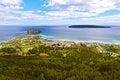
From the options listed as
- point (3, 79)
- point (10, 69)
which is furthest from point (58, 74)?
point (3, 79)

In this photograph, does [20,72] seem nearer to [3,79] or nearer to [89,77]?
[3,79]

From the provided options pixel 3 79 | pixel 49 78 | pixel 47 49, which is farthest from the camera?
pixel 47 49

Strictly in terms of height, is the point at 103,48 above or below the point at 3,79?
below

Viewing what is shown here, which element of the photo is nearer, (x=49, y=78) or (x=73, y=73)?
(x=49, y=78)

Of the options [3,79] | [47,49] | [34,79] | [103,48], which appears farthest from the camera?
[103,48]

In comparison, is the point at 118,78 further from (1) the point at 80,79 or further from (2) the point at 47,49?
(2) the point at 47,49

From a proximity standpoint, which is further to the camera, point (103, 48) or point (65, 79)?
point (103, 48)

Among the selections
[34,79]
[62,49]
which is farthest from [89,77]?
[62,49]

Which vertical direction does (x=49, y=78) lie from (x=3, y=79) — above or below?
below

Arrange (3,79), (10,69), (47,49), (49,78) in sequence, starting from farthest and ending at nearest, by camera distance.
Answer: (47,49) → (10,69) → (49,78) → (3,79)
